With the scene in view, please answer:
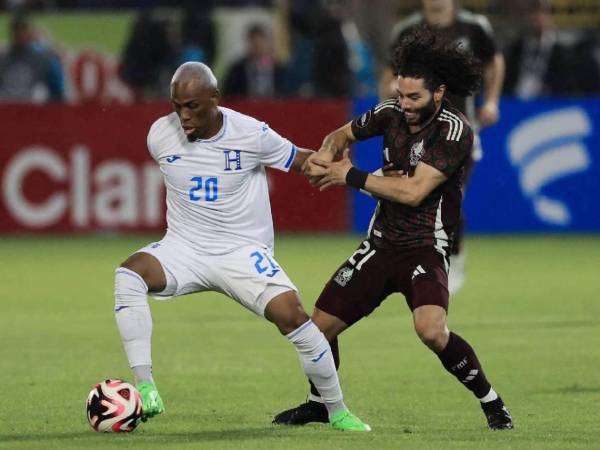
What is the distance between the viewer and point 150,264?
307 inches

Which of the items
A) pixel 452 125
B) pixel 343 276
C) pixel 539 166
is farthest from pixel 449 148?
pixel 539 166

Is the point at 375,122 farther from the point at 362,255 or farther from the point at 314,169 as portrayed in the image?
the point at 362,255

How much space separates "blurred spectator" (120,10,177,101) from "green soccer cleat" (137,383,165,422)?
1209cm

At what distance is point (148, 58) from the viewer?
19.5 m

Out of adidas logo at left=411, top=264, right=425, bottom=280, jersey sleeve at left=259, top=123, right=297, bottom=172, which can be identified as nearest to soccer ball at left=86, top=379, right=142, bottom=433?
jersey sleeve at left=259, top=123, right=297, bottom=172

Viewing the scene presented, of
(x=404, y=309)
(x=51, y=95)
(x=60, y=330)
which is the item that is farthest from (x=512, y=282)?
(x=51, y=95)

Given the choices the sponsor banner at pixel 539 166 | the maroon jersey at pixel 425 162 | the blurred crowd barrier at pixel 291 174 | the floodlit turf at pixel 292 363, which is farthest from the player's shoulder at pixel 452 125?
the sponsor banner at pixel 539 166

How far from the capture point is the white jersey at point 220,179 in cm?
796

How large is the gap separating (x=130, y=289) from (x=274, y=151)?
1022 mm

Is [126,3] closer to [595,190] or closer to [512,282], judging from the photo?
[595,190]

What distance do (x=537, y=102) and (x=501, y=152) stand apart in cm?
71

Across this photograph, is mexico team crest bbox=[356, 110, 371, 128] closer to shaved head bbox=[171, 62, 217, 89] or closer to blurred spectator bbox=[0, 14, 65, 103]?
shaved head bbox=[171, 62, 217, 89]

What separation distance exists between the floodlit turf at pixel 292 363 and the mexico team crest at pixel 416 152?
1277 millimetres

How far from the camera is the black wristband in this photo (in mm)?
7715
